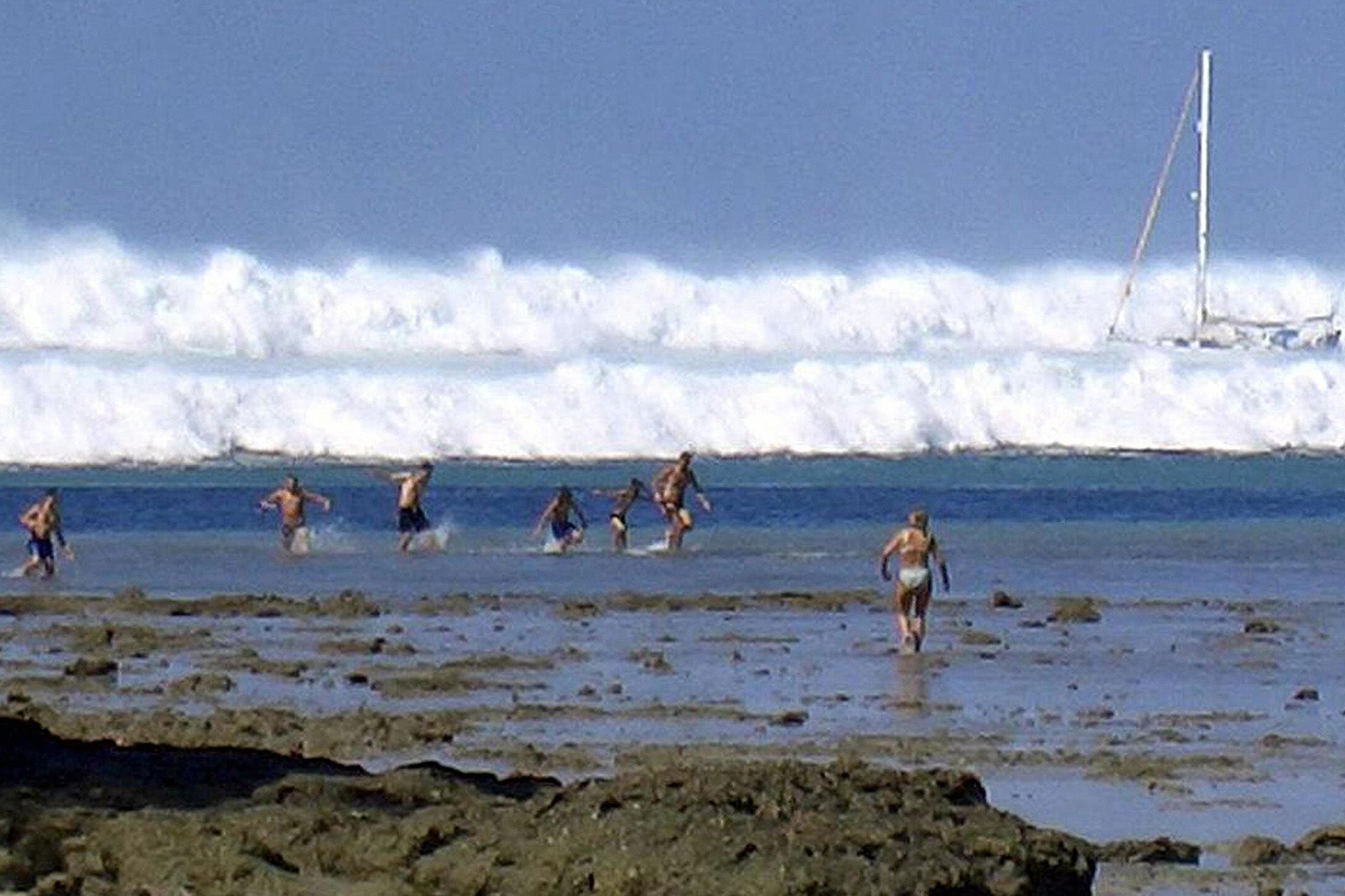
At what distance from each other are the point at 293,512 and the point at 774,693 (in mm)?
19572

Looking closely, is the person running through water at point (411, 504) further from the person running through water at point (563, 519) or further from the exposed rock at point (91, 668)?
the exposed rock at point (91, 668)

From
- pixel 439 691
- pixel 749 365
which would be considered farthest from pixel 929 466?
pixel 439 691

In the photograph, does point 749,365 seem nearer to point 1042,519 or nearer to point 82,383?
point 82,383

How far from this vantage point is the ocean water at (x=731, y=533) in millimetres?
35156

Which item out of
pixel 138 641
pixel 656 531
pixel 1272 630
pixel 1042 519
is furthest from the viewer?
pixel 1042 519

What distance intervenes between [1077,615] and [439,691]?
8.54 meters

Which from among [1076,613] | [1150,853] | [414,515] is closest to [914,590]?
[1076,613]

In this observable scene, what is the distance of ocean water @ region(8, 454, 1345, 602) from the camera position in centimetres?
3516

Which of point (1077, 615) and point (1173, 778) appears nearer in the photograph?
point (1173, 778)

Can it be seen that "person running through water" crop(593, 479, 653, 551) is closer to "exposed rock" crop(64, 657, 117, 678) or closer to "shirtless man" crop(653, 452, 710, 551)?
"shirtless man" crop(653, 452, 710, 551)

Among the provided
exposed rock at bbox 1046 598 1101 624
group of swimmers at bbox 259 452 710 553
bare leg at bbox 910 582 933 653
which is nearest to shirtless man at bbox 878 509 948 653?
bare leg at bbox 910 582 933 653

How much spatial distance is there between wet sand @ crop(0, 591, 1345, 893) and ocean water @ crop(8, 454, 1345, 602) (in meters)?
3.54

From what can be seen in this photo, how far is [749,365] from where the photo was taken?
90812 mm

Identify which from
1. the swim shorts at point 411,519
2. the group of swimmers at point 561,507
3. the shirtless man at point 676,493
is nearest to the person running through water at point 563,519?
the group of swimmers at point 561,507
